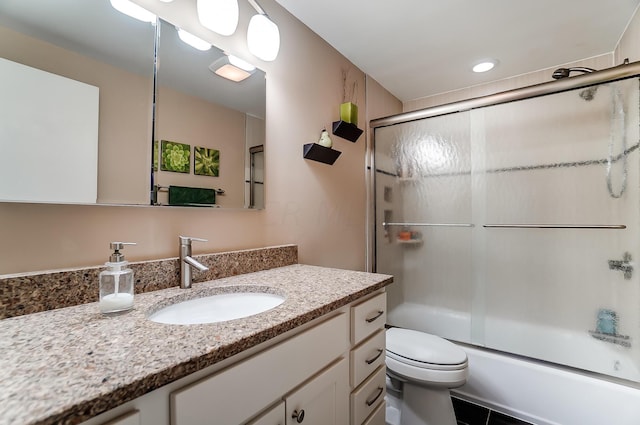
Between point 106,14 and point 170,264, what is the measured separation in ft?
2.64

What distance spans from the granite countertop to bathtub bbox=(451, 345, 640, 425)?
4.69 feet

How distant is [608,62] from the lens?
6.33 feet

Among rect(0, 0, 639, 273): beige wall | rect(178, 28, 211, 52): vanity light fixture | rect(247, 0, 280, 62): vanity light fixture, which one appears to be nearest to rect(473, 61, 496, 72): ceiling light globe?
rect(0, 0, 639, 273): beige wall

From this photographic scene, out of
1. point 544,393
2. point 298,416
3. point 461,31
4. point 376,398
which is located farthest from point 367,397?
point 461,31

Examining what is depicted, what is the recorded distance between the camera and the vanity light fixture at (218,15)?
41.6 inches

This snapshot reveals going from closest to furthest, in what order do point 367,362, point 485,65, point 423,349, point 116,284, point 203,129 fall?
point 116,284, point 367,362, point 203,129, point 423,349, point 485,65

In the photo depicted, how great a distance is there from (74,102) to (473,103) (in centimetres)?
202

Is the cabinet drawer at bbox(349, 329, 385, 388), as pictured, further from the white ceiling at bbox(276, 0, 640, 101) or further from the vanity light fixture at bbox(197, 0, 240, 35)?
→ the white ceiling at bbox(276, 0, 640, 101)

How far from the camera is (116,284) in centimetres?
75

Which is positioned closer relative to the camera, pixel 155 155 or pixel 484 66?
pixel 155 155

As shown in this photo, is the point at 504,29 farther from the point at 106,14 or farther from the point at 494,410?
the point at 494,410

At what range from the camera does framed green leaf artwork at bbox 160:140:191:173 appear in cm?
99

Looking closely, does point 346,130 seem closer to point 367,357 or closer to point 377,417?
point 367,357

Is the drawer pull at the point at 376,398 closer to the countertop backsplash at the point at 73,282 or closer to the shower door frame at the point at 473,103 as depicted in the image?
the countertop backsplash at the point at 73,282
